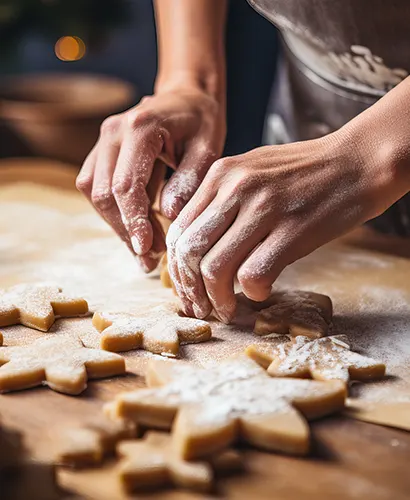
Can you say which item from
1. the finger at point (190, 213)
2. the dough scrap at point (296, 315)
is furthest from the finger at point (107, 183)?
the dough scrap at point (296, 315)

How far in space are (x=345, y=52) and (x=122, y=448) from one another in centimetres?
109

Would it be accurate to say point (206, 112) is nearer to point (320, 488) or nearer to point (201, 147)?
point (201, 147)

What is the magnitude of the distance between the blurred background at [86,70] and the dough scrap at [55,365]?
173 centimetres

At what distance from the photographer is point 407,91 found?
1.37 m

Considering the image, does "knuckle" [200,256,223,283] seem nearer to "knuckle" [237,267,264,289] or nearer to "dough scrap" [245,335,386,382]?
"knuckle" [237,267,264,289]

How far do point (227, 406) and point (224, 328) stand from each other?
39 cm

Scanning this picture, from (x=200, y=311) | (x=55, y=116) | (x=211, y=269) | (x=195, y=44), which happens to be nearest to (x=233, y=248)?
(x=211, y=269)

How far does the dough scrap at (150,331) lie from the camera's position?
1312 mm

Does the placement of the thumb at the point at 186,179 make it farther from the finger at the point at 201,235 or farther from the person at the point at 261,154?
the finger at the point at 201,235

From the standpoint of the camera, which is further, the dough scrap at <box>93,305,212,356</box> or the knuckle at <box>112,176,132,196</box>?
the knuckle at <box>112,176,132,196</box>

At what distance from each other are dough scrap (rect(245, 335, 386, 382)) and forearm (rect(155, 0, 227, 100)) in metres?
0.84

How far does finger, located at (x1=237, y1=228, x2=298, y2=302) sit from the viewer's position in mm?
1315

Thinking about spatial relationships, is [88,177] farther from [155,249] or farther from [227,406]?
[227,406]

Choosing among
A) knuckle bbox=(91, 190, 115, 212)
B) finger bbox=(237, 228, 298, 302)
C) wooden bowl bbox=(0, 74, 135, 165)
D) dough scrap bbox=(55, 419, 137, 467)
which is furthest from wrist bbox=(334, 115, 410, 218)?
wooden bowl bbox=(0, 74, 135, 165)
